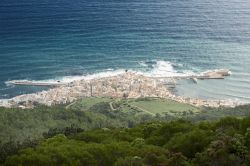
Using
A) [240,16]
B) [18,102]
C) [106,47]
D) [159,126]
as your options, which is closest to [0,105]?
[18,102]

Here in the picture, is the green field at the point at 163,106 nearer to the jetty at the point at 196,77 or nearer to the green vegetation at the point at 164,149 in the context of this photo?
the jetty at the point at 196,77

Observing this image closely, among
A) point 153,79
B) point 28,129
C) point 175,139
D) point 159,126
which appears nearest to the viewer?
point 175,139

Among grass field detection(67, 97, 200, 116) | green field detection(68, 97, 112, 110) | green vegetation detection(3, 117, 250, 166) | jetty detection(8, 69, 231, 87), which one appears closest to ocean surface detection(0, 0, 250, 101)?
jetty detection(8, 69, 231, 87)

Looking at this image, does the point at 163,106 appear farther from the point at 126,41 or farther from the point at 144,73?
the point at 126,41

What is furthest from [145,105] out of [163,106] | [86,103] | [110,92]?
[86,103]

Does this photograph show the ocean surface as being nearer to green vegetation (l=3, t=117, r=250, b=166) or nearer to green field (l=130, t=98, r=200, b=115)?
green field (l=130, t=98, r=200, b=115)

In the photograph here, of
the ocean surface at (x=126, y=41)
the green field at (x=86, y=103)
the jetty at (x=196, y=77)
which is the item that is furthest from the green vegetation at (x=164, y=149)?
the jetty at (x=196, y=77)

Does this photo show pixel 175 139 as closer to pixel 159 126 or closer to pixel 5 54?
pixel 159 126
